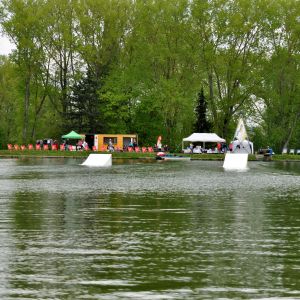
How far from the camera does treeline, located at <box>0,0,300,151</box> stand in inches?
3533

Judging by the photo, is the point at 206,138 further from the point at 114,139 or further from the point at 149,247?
the point at 149,247

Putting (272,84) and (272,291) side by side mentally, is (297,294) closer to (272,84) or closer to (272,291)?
(272,291)

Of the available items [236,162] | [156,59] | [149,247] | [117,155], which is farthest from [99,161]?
[149,247]

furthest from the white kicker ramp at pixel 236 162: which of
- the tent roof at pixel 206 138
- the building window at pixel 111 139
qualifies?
the building window at pixel 111 139

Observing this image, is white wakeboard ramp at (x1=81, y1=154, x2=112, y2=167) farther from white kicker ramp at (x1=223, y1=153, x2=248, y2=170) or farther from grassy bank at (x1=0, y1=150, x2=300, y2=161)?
grassy bank at (x1=0, y1=150, x2=300, y2=161)

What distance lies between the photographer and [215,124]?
9469 cm

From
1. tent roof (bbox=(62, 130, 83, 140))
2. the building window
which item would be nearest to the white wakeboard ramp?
tent roof (bbox=(62, 130, 83, 140))

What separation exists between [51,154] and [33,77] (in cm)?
1863

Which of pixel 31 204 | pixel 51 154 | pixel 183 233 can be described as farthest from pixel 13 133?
pixel 183 233

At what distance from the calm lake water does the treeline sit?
64919 mm

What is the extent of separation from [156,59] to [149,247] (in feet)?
264

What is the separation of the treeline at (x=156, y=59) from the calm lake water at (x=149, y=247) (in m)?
64.9

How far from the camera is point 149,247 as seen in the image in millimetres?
14289

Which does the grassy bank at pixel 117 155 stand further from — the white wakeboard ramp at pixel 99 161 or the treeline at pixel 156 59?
the white wakeboard ramp at pixel 99 161
